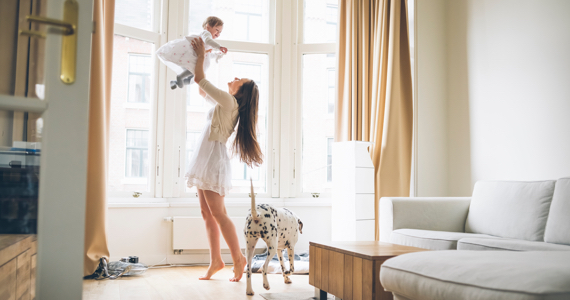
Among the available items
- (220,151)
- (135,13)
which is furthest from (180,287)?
(135,13)

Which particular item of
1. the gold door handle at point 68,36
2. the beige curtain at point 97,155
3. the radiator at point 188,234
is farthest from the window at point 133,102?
the gold door handle at point 68,36

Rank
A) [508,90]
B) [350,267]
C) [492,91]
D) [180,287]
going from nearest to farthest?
[350,267], [180,287], [508,90], [492,91]

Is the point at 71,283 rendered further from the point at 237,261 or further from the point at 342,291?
the point at 237,261

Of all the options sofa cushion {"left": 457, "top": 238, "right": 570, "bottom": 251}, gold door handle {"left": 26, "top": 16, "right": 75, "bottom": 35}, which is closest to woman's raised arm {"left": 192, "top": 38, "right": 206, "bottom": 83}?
sofa cushion {"left": 457, "top": 238, "right": 570, "bottom": 251}

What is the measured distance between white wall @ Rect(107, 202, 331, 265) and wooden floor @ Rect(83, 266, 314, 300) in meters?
0.38

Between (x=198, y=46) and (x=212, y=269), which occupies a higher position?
(x=198, y=46)

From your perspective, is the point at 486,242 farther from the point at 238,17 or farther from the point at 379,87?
the point at 238,17

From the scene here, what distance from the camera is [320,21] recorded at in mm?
4668

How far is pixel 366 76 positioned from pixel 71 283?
352cm

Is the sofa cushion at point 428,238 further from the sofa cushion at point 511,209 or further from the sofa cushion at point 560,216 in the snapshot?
the sofa cushion at point 560,216

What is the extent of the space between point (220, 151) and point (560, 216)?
6.97 feet

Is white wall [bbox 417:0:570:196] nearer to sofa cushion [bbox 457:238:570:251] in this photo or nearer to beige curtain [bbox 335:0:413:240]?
beige curtain [bbox 335:0:413:240]

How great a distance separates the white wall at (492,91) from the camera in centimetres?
303

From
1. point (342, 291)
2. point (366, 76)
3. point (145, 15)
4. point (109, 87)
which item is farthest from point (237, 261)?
point (145, 15)
